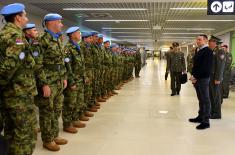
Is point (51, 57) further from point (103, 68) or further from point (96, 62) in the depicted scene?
point (103, 68)

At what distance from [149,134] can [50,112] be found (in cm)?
160

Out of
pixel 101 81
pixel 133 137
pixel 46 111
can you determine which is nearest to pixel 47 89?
pixel 46 111

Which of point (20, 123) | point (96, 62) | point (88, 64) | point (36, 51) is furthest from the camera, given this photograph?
point (96, 62)

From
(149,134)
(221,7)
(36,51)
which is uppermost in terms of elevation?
(221,7)

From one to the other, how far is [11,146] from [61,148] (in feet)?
3.16

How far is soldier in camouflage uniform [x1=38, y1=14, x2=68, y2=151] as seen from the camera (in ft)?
12.5

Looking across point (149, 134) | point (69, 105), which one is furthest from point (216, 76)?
point (69, 105)

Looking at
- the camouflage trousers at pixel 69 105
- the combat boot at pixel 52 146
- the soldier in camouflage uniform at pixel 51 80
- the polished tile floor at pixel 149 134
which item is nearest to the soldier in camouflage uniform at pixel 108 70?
the polished tile floor at pixel 149 134

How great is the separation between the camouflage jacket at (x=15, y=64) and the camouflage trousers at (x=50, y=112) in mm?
660

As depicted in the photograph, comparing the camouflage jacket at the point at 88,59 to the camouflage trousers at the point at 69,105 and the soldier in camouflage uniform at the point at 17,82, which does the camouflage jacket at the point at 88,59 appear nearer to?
the camouflage trousers at the point at 69,105

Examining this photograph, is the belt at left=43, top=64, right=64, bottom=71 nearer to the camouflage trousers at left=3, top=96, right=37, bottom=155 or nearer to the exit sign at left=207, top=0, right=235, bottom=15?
the camouflage trousers at left=3, top=96, right=37, bottom=155

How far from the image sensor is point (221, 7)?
6.52 metres

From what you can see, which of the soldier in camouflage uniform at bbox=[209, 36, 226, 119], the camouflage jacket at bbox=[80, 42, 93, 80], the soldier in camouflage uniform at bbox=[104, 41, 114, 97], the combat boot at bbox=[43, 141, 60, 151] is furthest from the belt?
the soldier in camouflage uniform at bbox=[104, 41, 114, 97]

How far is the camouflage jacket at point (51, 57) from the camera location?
12.7 feet
